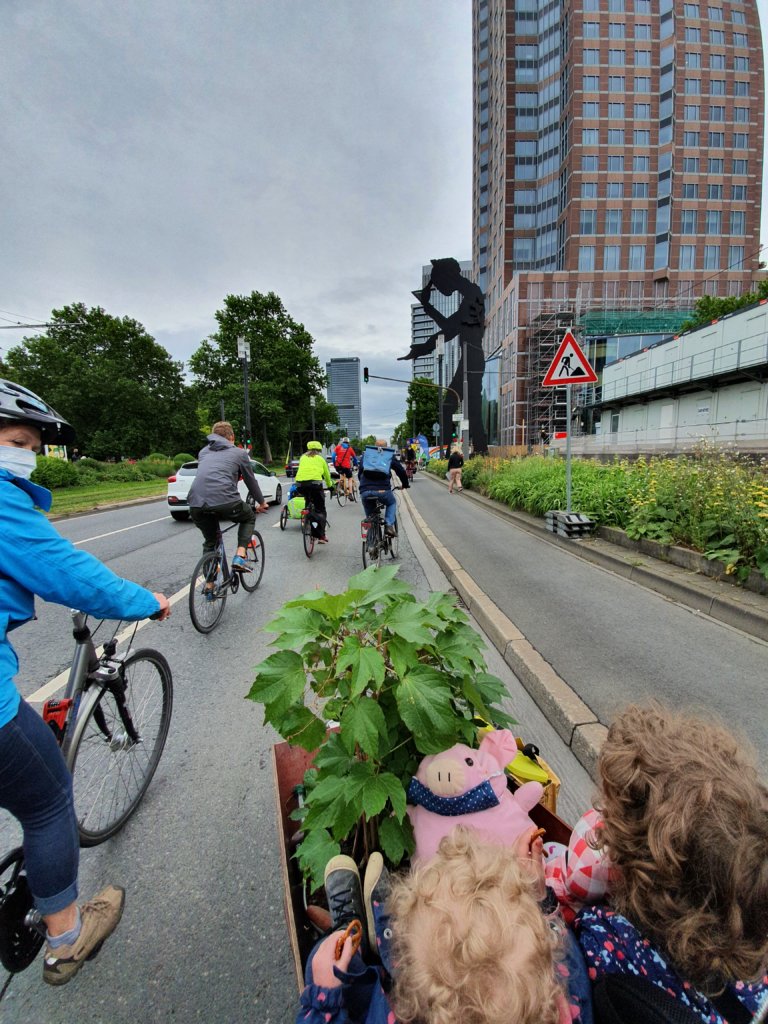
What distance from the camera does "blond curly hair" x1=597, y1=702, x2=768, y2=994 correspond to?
868mm

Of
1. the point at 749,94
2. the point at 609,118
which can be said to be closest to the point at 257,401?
the point at 609,118

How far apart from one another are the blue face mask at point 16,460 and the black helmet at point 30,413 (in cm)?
10

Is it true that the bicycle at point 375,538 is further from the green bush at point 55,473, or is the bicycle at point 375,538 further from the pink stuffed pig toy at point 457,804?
the green bush at point 55,473

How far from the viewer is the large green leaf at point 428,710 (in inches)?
49.4

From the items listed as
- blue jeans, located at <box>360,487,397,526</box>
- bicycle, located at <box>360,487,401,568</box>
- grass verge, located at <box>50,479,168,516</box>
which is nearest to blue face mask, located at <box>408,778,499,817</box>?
bicycle, located at <box>360,487,401,568</box>

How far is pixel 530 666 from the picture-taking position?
3570 millimetres

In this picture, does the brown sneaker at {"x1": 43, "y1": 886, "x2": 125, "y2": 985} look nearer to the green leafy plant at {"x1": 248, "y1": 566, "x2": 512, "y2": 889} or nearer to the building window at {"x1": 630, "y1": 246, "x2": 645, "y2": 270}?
the green leafy plant at {"x1": 248, "y1": 566, "x2": 512, "y2": 889}

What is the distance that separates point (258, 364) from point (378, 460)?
42.5 metres

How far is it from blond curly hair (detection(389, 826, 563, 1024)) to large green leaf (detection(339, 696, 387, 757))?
1.11ft

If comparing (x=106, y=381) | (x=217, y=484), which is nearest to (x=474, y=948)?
(x=217, y=484)

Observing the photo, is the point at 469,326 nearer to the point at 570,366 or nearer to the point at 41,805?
the point at 570,366

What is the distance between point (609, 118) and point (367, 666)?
→ 243 feet

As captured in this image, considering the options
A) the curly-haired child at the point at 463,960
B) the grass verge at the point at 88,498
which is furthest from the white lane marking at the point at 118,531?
the curly-haired child at the point at 463,960

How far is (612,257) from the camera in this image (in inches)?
2122
